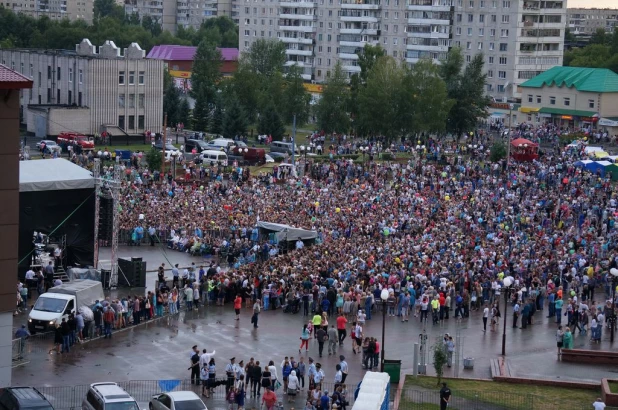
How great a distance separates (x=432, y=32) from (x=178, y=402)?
9721 cm

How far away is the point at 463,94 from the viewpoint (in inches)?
3219

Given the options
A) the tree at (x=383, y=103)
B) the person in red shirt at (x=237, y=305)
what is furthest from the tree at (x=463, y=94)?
the person in red shirt at (x=237, y=305)

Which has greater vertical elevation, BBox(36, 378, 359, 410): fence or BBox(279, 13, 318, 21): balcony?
BBox(279, 13, 318, 21): balcony

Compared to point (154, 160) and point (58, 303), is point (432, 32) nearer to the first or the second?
point (154, 160)

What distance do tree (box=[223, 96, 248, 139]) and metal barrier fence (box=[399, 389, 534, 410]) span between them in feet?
177

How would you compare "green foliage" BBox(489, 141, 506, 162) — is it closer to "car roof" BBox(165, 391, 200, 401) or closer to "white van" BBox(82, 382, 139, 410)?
"car roof" BBox(165, 391, 200, 401)

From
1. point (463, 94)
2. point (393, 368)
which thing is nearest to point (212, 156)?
point (463, 94)

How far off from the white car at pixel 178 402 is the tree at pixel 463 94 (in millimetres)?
58455

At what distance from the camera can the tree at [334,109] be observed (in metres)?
81.4

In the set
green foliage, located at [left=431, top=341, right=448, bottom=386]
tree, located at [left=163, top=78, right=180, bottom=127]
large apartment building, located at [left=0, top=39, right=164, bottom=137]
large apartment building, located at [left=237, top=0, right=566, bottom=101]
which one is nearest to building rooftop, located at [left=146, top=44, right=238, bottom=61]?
large apartment building, located at [left=237, top=0, right=566, bottom=101]

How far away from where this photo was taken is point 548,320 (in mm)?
36062

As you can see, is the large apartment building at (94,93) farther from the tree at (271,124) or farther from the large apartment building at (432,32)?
the large apartment building at (432,32)

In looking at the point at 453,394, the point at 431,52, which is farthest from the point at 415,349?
the point at 431,52

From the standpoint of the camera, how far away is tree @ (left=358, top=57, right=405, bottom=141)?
77125 millimetres
